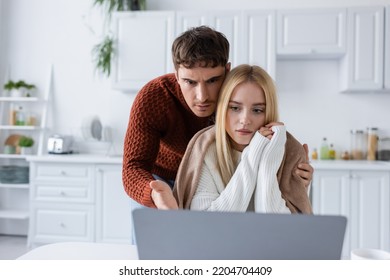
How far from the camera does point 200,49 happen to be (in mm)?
1066

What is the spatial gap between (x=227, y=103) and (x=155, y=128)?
1.12ft

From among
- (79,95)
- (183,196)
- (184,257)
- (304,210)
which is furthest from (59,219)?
(184,257)

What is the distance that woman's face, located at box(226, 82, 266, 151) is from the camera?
1092 mm

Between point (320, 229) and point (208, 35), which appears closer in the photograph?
point (320, 229)

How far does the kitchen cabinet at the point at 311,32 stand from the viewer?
2980 mm

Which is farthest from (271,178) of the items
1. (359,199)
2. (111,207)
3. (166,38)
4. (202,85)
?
(166,38)

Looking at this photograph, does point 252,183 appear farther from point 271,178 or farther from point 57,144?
point 57,144

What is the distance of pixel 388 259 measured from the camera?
69 centimetres

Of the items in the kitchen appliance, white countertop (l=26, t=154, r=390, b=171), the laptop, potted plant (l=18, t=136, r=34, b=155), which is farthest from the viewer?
potted plant (l=18, t=136, r=34, b=155)

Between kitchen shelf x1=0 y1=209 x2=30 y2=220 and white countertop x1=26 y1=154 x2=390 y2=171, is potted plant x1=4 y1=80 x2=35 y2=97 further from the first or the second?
kitchen shelf x1=0 y1=209 x2=30 y2=220

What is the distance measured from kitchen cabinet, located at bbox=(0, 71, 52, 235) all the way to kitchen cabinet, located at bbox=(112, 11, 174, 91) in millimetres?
942

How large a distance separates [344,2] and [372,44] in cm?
60

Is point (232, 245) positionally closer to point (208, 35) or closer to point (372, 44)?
point (208, 35)

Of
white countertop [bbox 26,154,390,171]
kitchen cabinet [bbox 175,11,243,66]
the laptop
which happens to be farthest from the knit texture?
kitchen cabinet [bbox 175,11,243,66]
